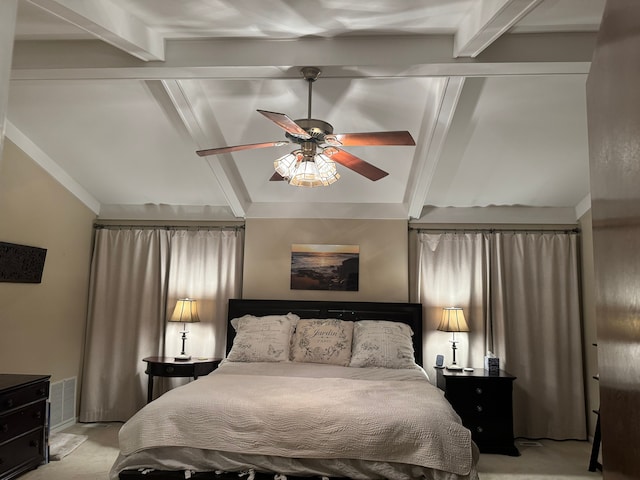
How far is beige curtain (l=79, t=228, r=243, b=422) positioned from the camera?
5.36 metres

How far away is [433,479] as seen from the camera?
112 inches

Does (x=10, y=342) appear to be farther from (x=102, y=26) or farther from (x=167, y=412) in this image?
(x=102, y=26)

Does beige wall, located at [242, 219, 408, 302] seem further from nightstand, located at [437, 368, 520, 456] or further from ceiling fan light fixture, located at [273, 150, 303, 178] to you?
ceiling fan light fixture, located at [273, 150, 303, 178]

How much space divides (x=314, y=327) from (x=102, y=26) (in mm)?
3195

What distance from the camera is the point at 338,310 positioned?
5219mm

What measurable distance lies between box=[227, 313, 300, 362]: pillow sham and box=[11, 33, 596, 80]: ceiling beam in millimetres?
2551

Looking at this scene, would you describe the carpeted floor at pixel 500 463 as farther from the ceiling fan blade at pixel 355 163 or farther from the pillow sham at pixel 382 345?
the ceiling fan blade at pixel 355 163

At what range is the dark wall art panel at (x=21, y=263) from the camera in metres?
4.22

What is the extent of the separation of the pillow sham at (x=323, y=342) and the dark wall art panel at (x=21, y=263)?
8.16 feet

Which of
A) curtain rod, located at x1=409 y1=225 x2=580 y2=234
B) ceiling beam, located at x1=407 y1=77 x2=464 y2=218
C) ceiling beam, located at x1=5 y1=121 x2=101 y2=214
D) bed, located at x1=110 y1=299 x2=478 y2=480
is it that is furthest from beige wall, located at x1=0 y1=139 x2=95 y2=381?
curtain rod, located at x1=409 y1=225 x2=580 y2=234

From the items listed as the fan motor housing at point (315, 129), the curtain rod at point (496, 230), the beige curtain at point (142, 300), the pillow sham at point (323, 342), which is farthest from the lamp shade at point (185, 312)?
the fan motor housing at point (315, 129)

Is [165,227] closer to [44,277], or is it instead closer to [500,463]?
[44,277]

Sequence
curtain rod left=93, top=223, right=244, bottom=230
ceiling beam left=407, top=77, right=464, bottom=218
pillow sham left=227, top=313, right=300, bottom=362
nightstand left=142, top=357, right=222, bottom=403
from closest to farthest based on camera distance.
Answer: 1. ceiling beam left=407, top=77, right=464, bottom=218
2. pillow sham left=227, top=313, right=300, bottom=362
3. nightstand left=142, top=357, right=222, bottom=403
4. curtain rod left=93, top=223, right=244, bottom=230

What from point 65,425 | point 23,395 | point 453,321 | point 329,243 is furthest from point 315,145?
point 65,425
